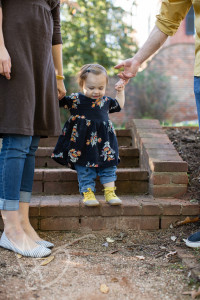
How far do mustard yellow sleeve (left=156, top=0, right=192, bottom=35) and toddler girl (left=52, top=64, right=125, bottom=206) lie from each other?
0.65m

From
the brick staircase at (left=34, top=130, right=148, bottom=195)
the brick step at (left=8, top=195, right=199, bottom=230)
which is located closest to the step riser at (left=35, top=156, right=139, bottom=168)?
the brick staircase at (left=34, top=130, right=148, bottom=195)

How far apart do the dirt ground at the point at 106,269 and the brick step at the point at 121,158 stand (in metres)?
1.01

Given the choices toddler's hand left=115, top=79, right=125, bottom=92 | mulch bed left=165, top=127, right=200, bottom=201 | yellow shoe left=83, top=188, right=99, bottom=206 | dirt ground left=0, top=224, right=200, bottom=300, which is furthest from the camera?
mulch bed left=165, top=127, right=200, bottom=201

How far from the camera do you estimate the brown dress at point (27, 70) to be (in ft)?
6.32

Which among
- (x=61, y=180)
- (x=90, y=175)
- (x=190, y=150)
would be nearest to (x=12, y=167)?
(x=90, y=175)

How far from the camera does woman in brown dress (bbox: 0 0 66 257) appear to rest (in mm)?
1928

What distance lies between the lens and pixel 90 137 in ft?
8.87

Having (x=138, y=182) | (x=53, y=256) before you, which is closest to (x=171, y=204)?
(x=138, y=182)

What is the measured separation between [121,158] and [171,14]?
67.4 inches

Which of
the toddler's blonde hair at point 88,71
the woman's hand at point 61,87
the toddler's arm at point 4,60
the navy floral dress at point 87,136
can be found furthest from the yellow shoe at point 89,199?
the toddler's arm at point 4,60

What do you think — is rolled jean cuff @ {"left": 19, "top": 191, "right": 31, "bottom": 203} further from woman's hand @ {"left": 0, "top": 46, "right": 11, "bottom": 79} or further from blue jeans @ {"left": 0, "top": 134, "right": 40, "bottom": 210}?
woman's hand @ {"left": 0, "top": 46, "right": 11, "bottom": 79}

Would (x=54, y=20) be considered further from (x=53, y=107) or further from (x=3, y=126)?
(x=3, y=126)

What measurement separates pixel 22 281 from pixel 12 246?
0.36m

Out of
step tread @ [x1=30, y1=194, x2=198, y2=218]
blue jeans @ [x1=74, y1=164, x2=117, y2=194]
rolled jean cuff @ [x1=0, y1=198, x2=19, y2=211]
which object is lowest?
step tread @ [x1=30, y1=194, x2=198, y2=218]
